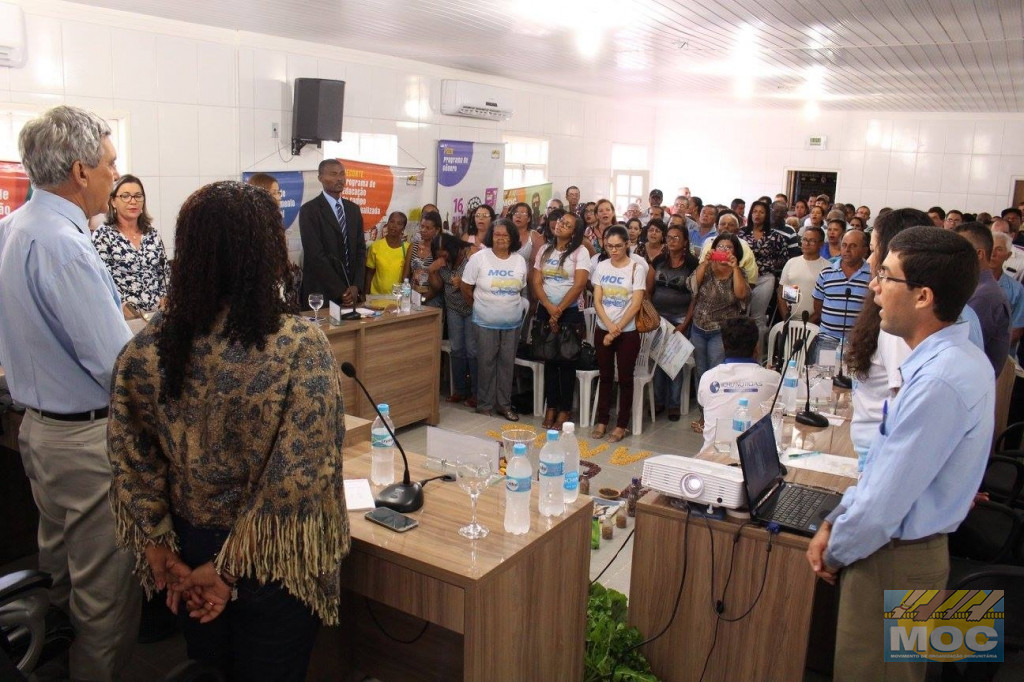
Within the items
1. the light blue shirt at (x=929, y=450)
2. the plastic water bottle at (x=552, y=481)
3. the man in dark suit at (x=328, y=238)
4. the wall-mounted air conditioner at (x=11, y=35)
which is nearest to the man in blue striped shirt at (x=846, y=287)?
the light blue shirt at (x=929, y=450)

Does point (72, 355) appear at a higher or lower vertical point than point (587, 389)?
higher

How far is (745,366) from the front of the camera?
145 inches

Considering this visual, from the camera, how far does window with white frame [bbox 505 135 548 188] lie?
10.3 meters

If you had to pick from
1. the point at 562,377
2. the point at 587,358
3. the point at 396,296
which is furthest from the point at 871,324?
the point at 396,296

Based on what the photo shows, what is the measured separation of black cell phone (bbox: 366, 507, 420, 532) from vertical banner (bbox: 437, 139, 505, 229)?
6.52 metres

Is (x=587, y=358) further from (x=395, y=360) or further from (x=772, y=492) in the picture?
(x=772, y=492)

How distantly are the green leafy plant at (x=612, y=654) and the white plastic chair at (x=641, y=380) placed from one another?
3.07 m

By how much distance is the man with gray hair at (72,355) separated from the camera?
2.26 m

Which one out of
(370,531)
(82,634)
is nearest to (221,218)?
(370,531)

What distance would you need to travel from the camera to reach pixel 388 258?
6.43m

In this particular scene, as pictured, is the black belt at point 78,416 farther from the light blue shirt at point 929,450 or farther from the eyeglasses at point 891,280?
the eyeglasses at point 891,280

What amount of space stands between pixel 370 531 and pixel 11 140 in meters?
4.51

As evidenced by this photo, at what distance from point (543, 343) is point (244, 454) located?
422 centimetres

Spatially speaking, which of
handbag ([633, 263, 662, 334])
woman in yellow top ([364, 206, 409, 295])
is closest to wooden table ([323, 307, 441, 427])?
woman in yellow top ([364, 206, 409, 295])
